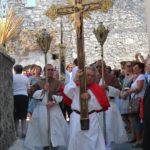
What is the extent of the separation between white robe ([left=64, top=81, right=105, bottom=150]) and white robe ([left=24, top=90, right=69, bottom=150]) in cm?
120

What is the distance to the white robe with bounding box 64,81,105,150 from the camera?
23.5 ft

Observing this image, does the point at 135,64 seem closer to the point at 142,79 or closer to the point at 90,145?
the point at 142,79

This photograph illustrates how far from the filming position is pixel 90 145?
714 cm

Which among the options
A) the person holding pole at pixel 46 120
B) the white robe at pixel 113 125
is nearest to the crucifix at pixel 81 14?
the person holding pole at pixel 46 120

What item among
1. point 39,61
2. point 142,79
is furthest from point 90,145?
point 39,61

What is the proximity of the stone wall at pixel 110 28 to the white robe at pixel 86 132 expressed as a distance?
17.0 metres

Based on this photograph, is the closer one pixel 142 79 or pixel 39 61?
pixel 142 79

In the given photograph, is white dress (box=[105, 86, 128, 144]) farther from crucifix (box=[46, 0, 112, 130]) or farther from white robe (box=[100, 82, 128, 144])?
crucifix (box=[46, 0, 112, 130])

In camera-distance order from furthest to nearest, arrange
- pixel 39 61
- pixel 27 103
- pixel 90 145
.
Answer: pixel 39 61
pixel 27 103
pixel 90 145

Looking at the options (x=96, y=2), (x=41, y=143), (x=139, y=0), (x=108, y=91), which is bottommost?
(x=41, y=143)

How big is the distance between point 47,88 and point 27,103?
84.7 inches

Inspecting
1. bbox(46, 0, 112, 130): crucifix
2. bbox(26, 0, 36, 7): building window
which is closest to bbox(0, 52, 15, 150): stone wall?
bbox(46, 0, 112, 130): crucifix

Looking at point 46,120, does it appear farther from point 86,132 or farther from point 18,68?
point 18,68

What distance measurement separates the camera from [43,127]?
28.5 ft
